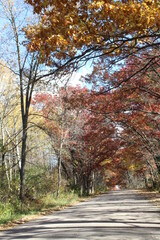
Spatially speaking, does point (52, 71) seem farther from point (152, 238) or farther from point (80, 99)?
point (80, 99)

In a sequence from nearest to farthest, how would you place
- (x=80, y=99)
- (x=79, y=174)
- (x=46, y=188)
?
(x=80, y=99) → (x=46, y=188) → (x=79, y=174)

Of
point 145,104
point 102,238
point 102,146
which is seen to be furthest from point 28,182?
point 102,146

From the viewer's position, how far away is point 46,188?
60.5ft

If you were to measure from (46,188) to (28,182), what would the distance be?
4146 millimetres

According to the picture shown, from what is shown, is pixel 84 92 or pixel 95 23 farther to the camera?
pixel 84 92

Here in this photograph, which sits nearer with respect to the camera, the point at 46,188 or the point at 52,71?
the point at 52,71

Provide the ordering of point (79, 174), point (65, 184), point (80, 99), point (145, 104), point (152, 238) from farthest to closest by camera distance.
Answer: point (79, 174)
point (65, 184)
point (145, 104)
point (80, 99)
point (152, 238)

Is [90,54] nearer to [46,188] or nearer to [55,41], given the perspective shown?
[55,41]

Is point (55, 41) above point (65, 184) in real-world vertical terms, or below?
above

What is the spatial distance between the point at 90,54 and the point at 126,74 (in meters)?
7.08

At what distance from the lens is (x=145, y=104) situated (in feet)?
47.8

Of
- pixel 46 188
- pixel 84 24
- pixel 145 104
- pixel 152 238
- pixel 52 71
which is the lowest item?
pixel 152 238

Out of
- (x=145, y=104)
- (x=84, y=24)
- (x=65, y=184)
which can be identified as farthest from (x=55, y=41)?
(x=65, y=184)

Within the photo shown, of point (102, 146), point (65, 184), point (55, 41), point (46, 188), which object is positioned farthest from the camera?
point (102, 146)
